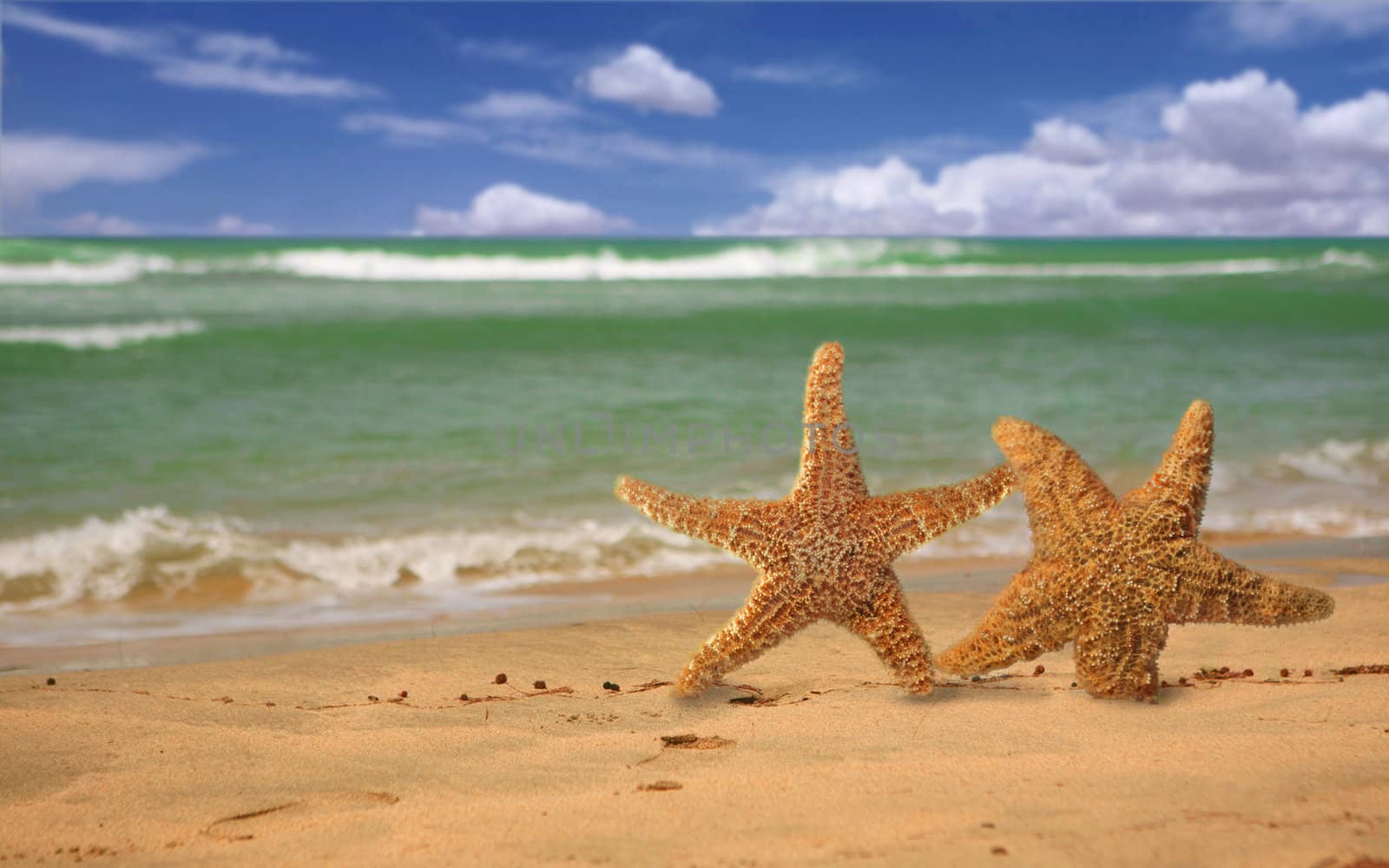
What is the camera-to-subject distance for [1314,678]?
12.1 feet

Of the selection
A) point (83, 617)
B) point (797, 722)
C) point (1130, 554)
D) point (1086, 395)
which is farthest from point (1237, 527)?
point (83, 617)

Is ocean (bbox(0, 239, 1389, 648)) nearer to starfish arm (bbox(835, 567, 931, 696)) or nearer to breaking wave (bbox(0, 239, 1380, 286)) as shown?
starfish arm (bbox(835, 567, 931, 696))

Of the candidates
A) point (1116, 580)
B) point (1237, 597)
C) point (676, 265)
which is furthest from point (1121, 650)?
point (676, 265)

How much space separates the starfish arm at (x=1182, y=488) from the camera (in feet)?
10.4

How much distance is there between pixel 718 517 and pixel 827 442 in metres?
0.43

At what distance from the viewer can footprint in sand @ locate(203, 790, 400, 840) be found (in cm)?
254

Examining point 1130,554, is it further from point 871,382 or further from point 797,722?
point 871,382

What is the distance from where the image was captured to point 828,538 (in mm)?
3273

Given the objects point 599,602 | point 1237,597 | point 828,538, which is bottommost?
point 599,602

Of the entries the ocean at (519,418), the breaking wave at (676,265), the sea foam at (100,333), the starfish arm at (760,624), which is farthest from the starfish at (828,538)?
the breaking wave at (676,265)

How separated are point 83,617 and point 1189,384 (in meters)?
14.0

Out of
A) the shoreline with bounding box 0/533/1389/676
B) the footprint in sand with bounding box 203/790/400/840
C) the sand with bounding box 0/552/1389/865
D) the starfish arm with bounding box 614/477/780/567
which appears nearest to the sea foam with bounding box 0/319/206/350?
the shoreline with bounding box 0/533/1389/676

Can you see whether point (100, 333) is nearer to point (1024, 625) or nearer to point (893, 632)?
point (893, 632)

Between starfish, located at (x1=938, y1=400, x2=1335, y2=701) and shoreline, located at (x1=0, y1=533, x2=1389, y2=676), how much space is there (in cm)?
251
